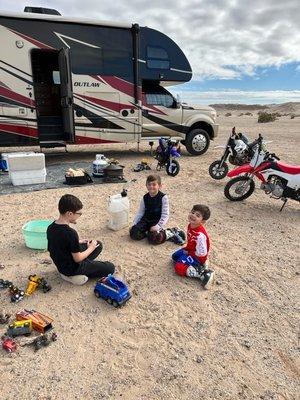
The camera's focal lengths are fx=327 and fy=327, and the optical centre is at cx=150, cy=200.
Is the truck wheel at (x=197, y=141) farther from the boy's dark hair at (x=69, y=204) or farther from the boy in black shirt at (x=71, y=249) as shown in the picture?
the boy's dark hair at (x=69, y=204)

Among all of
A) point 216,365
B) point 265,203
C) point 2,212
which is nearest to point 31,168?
point 2,212

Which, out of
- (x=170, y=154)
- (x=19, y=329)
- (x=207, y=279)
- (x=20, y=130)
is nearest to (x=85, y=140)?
(x=20, y=130)

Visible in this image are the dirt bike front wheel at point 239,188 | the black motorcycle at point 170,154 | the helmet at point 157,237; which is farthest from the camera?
the black motorcycle at point 170,154

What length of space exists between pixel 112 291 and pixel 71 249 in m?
0.62

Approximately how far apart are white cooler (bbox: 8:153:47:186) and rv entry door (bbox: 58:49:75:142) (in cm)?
211

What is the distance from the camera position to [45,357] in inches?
109

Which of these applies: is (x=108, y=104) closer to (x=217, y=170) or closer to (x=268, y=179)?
(x=217, y=170)

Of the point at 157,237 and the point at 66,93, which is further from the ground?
the point at 66,93

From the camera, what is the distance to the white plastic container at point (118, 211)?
5133 millimetres

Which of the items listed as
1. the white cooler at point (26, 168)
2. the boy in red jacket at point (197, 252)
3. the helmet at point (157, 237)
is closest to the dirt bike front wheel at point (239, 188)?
the helmet at point (157, 237)

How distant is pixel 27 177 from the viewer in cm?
732

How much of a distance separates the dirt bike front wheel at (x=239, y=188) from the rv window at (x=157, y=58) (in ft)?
15.9

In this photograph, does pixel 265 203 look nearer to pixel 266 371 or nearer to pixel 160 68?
pixel 266 371

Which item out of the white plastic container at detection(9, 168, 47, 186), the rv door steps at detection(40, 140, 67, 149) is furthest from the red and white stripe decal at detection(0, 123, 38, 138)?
the white plastic container at detection(9, 168, 47, 186)
